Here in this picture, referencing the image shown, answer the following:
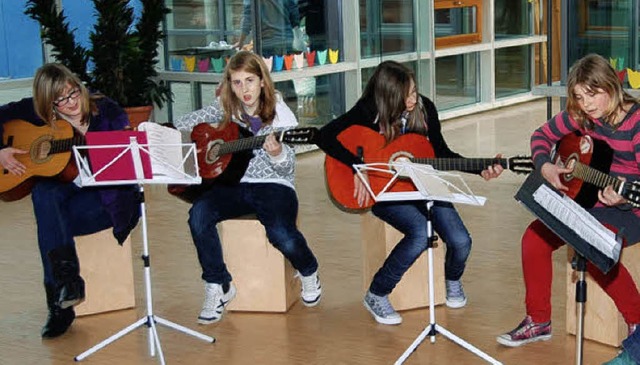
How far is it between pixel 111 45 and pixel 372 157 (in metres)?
3.60

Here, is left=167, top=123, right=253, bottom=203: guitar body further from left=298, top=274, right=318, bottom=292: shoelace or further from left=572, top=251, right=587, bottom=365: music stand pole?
left=572, top=251, right=587, bottom=365: music stand pole

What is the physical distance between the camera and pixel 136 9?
320 inches

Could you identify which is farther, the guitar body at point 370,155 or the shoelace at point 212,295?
the shoelace at point 212,295

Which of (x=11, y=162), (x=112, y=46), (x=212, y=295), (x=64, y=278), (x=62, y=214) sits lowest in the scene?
(x=212, y=295)

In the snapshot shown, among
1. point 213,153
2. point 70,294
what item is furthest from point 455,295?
point 70,294

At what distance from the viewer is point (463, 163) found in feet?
12.2

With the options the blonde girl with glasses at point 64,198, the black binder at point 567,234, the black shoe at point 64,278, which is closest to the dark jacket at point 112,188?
the blonde girl with glasses at point 64,198

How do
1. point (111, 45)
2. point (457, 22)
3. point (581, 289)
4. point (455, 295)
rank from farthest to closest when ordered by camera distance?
point (457, 22) → point (111, 45) → point (455, 295) → point (581, 289)

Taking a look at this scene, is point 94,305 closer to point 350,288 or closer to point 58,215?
point 58,215

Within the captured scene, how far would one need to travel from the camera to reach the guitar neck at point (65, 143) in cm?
405

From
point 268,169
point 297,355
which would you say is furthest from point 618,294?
point 268,169

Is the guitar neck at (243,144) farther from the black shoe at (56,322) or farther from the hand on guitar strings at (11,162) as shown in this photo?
the black shoe at (56,322)

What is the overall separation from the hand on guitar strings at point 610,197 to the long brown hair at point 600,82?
320mm

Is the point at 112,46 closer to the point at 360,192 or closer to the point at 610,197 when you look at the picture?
the point at 360,192
